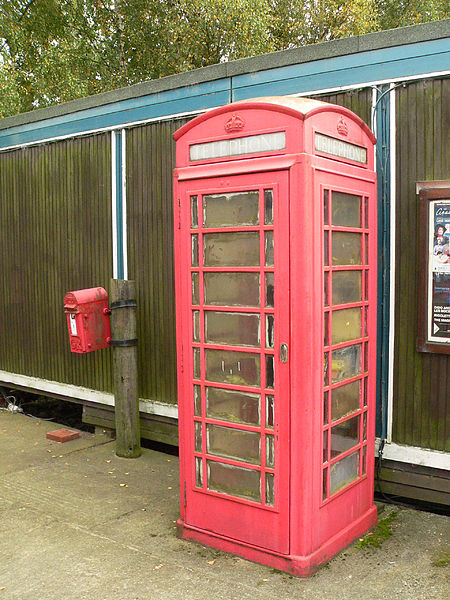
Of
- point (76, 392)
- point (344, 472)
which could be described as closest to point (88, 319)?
point (76, 392)

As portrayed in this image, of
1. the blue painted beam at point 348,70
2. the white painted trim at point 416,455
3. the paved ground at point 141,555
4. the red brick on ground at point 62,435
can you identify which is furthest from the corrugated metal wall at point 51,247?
the white painted trim at point 416,455

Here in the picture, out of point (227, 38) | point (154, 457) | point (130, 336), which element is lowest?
point (154, 457)

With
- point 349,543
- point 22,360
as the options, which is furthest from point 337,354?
point 22,360

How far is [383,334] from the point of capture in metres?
4.77

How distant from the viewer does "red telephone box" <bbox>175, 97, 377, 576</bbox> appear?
3.67 meters

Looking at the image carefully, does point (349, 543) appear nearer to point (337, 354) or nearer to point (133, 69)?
point (337, 354)

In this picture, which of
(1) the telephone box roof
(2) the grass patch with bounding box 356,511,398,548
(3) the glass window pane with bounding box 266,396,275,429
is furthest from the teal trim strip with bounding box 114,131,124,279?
(2) the grass patch with bounding box 356,511,398,548

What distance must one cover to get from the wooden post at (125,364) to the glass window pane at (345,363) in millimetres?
2590

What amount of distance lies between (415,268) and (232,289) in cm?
154

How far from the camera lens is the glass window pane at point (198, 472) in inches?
164

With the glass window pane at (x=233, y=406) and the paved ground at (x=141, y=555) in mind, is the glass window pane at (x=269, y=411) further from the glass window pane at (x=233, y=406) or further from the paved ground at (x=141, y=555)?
the paved ground at (x=141, y=555)

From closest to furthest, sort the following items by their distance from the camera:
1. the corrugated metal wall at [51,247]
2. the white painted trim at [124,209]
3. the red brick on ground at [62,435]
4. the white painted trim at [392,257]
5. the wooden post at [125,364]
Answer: the white painted trim at [392,257] < the wooden post at [125,364] < the white painted trim at [124,209] < the red brick on ground at [62,435] < the corrugated metal wall at [51,247]

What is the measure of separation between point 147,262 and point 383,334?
2.62 metres

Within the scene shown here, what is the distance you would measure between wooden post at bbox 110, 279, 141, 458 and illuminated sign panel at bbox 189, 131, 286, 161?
90.8 inches
